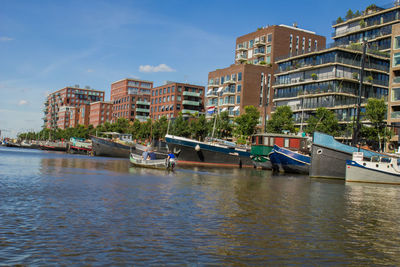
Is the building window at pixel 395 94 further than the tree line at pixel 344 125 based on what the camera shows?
Yes

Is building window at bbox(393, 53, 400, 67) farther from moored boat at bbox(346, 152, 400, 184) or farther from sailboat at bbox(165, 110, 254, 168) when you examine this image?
moored boat at bbox(346, 152, 400, 184)

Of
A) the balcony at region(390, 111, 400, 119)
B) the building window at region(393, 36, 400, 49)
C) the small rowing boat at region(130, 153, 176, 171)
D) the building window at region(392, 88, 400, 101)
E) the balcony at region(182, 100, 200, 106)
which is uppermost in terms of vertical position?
the building window at region(393, 36, 400, 49)

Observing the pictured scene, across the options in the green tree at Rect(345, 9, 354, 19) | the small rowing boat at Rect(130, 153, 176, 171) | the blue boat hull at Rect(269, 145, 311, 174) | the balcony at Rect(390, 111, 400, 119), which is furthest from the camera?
the green tree at Rect(345, 9, 354, 19)

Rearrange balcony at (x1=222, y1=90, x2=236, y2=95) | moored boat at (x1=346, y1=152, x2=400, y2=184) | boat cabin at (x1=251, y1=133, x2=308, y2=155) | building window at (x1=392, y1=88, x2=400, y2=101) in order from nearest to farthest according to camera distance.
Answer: moored boat at (x1=346, y1=152, x2=400, y2=184)
boat cabin at (x1=251, y1=133, x2=308, y2=155)
building window at (x1=392, y1=88, x2=400, y2=101)
balcony at (x1=222, y1=90, x2=236, y2=95)

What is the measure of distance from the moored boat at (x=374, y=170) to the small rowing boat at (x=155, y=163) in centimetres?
1886

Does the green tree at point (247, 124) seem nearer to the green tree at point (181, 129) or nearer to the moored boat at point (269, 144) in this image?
the moored boat at point (269, 144)

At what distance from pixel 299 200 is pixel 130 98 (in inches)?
6363

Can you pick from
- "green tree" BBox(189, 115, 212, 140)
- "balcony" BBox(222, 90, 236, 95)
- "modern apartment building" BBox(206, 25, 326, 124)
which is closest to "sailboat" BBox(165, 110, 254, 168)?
"green tree" BBox(189, 115, 212, 140)

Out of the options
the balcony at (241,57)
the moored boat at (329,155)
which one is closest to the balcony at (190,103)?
the balcony at (241,57)

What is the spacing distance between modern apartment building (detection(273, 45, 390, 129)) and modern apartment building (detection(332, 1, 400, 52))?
4.46 m

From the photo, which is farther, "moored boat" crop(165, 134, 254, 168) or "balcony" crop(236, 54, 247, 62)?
"balcony" crop(236, 54, 247, 62)

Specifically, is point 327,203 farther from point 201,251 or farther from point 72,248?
point 72,248

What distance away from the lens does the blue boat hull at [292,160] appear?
179ft

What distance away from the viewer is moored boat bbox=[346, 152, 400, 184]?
39.8 m
